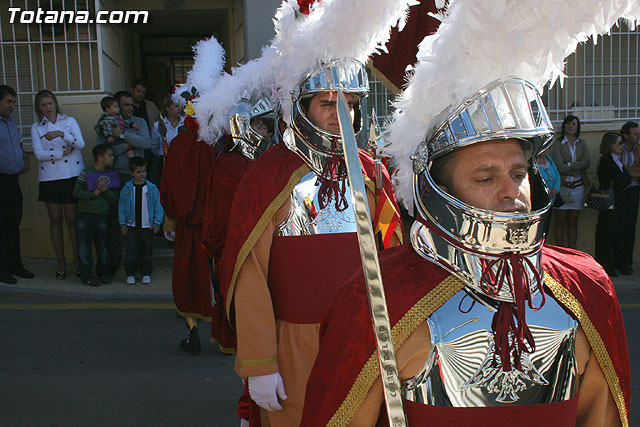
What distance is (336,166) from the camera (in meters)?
2.96

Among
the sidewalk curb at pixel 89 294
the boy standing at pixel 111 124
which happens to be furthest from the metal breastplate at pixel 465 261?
the boy standing at pixel 111 124

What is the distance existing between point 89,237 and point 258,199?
5642mm

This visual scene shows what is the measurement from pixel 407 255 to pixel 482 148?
1.12 feet

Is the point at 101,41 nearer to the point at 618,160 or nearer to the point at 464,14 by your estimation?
the point at 618,160

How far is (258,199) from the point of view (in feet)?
9.57

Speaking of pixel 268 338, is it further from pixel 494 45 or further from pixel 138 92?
pixel 138 92

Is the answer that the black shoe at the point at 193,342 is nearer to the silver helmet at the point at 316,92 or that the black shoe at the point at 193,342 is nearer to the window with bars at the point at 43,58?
the silver helmet at the point at 316,92

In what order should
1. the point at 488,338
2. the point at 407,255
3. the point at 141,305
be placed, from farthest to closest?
the point at 141,305 → the point at 407,255 → the point at 488,338

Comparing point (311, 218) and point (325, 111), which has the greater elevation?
point (325, 111)

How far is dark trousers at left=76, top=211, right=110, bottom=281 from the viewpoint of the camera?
7.99 metres

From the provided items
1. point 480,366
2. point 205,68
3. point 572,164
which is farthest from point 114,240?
point 480,366

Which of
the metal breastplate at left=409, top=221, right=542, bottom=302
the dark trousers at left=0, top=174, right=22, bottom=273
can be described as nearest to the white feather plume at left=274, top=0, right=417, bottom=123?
the metal breastplate at left=409, top=221, right=542, bottom=302

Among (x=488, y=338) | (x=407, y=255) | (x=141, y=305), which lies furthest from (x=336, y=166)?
(x=141, y=305)

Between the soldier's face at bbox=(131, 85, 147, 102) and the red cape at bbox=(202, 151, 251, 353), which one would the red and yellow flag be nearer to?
the red cape at bbox=(202, 151, 251, 353)
